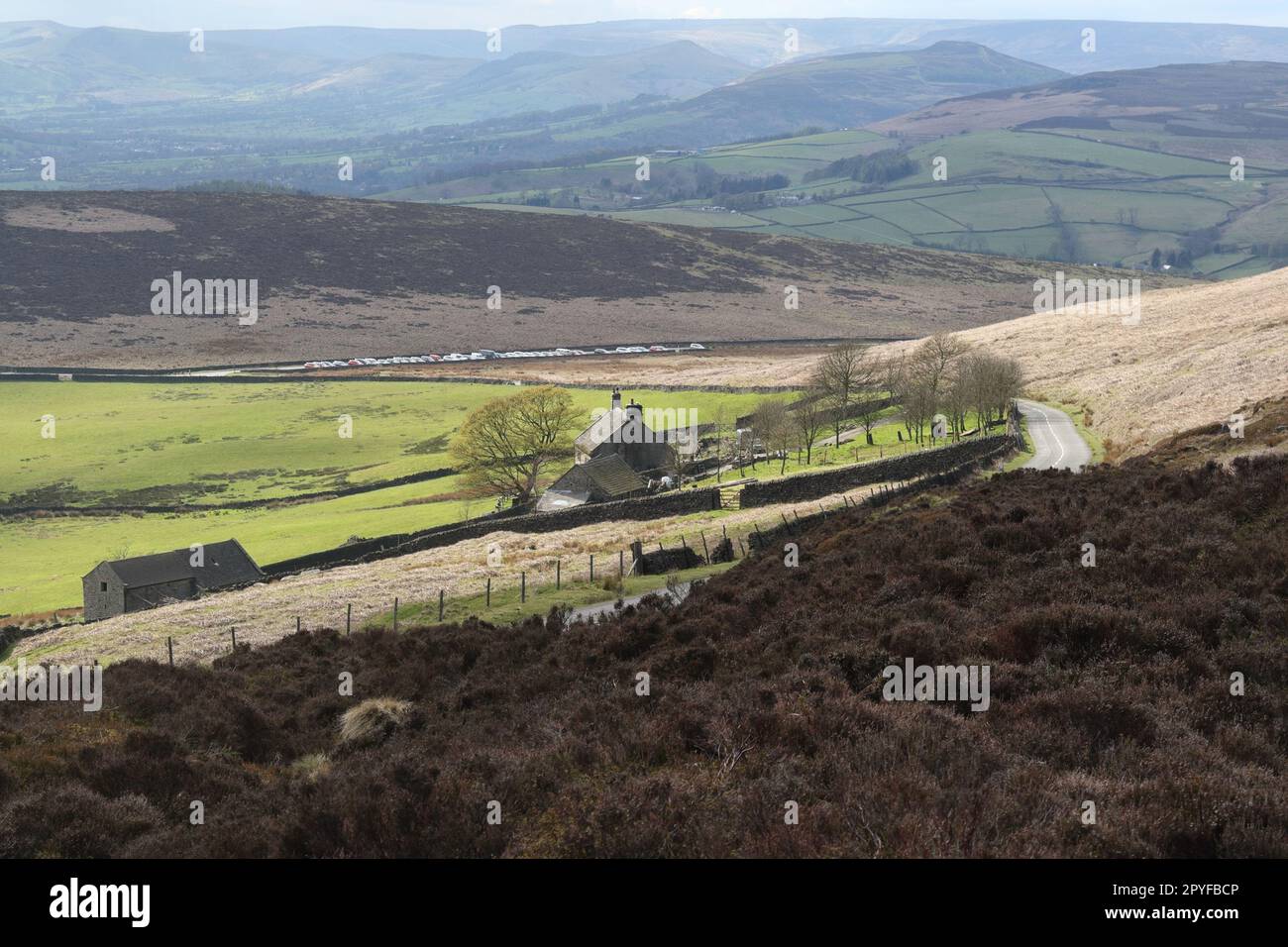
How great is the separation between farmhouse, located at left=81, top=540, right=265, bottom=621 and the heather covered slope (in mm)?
A: 22367

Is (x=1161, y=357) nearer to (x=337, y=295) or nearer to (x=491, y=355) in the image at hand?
(x=491, y=355)

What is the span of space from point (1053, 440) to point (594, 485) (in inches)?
872

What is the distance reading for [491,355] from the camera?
148 m

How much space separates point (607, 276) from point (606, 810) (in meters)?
186

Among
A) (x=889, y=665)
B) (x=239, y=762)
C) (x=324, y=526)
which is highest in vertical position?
(x=889, y=665)

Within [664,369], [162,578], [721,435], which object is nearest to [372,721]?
[162,578]

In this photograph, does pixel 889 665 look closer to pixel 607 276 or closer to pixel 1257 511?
pixel 1257 511

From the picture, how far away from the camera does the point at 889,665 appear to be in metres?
15.7

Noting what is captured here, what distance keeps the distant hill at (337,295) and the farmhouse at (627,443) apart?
81103mm

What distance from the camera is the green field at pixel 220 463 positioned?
59.1 metres

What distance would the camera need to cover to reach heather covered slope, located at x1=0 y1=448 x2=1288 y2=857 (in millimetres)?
10477

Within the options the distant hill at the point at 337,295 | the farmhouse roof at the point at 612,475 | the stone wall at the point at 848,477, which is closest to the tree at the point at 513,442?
the farmhouse roof at the point at 612,475

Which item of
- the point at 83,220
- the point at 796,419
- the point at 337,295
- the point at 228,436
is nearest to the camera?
the point at 796,419
